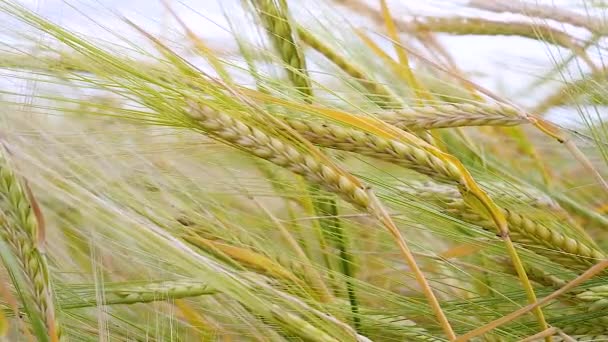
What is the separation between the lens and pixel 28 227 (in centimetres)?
57

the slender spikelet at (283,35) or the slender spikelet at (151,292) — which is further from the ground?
the slender spikelet at (283,35)

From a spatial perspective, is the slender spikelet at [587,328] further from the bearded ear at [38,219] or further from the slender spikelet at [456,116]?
the bearded ear at [38,219]

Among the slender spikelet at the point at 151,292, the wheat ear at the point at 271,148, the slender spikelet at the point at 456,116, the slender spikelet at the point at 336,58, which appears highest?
the slender spikelet at the point at 336,58

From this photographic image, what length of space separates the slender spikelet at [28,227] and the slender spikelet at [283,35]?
0.26 m

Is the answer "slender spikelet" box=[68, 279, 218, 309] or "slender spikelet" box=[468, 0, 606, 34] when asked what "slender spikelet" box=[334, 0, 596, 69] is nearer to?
"slender spikelet" box=[468, 0, 606, 34]

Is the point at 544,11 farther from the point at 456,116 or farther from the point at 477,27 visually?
the point at 456,116

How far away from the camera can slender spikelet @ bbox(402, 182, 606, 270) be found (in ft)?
2.16

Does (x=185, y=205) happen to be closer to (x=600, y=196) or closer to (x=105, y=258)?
(x=105, y=258)

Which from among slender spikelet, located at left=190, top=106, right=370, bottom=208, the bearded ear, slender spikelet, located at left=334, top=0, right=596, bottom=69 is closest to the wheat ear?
slender spikelet, located at left=190, top=106, right=370, bottom=208

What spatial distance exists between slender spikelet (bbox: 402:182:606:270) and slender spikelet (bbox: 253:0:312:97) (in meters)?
0.15

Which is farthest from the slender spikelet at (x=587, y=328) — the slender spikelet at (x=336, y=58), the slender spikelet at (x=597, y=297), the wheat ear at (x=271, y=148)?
the slender spikelet at (x=336, y=58)

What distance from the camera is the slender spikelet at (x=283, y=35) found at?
0.74 m

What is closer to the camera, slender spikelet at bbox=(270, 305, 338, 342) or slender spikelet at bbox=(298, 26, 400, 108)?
slender spikelet at bbox=(270, 305, 338, 342)

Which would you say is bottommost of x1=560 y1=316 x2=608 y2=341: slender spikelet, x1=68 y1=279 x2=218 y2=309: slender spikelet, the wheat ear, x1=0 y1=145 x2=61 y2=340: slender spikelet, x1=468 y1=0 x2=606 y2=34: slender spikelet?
x1=560 y1=316 x2=608 y2=341: slender spikelet
